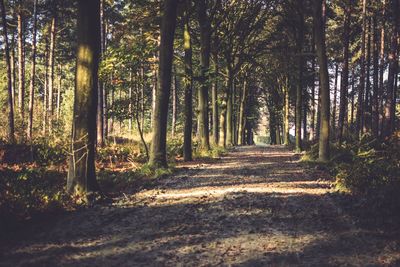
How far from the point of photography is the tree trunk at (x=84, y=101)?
28.3 ft

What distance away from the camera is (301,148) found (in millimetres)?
25141

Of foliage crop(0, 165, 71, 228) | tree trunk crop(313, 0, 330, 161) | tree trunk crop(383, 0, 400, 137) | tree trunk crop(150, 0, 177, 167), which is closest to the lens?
foliage crop(0, 165, 71, 228)

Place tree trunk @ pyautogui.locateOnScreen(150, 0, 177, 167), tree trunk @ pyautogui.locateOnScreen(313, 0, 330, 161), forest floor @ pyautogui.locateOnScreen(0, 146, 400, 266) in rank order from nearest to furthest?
forest floor @ pyautogui.locateOnScreen(0, 146, 400, 266), tree trunk @ pyautogui.locateOnScreen(150, 0, 177, 167), tree trunk @ pyautogui.locateOnScreen(313, 0, 330, 161)

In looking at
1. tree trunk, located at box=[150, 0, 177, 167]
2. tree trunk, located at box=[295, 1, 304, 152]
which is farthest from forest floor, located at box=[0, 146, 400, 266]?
tree trunk, located at box=[295, 1, 304, 152]

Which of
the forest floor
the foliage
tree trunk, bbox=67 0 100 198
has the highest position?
tree trunk, bbox=67 0 100 198

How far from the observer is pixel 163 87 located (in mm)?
14188

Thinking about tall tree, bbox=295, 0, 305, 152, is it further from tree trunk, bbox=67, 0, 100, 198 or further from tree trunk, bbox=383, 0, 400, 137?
tree trunk, bbox=67, 0, 100, 198

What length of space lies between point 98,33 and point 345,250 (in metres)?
6.69

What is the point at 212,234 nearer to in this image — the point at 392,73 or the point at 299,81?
the point at 299,81

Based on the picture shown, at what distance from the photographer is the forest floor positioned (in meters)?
5.12

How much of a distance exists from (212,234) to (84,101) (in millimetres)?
4307

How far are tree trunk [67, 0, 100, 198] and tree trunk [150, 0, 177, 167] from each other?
539 cm

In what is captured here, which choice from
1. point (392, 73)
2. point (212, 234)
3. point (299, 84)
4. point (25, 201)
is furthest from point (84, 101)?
point (392, 73)

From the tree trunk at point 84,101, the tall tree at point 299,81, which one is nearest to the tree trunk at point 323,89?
the tall tree at point 299,81
